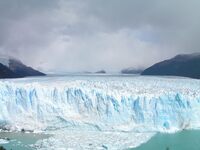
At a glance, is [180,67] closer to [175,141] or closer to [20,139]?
[175,141]

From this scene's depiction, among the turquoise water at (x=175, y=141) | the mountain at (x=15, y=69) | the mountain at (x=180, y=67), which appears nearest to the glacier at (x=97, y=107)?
the turquoise water at (x=175, y=141)

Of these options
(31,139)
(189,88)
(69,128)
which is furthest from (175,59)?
(31,139)

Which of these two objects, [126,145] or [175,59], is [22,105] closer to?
[126,145]

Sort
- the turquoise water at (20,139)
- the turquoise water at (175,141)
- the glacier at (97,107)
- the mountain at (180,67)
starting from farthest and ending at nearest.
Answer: the mountain at (180,67)
the glacier at (97,107)
the turquoise water at (175,141)
the turquoise water at (20,139)

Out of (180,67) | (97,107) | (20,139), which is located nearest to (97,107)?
(97,107)

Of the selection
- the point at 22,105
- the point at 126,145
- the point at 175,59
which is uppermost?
the point at 175,59

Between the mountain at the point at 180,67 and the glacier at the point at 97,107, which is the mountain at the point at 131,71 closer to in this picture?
the mountain at the point at 180,67

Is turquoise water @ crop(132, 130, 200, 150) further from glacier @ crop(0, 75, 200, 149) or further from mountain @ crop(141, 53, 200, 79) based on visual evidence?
mountain @ crop(141, 53, 200, 79)
